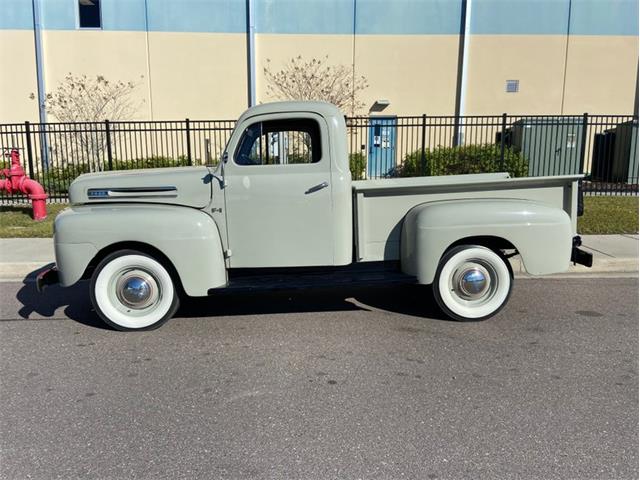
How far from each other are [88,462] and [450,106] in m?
18.0

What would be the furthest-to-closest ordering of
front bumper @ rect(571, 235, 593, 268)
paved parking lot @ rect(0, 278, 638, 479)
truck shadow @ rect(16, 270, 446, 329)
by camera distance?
truck shadow @ rect(16, 270, 446, 329) → front bumper @ rect(571, 235, 593, 268) → paved parking lot @ rect(0, 278, 638, 479)

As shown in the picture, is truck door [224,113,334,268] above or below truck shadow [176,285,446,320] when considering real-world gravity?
above

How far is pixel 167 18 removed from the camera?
17641mm

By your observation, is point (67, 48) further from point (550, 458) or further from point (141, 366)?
point (550, 458)

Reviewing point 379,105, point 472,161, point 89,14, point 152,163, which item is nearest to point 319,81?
point 379,105

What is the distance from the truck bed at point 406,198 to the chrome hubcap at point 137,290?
80.5 inches

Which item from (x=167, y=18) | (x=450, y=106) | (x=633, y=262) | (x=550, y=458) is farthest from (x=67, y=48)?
(x=550, y=458)

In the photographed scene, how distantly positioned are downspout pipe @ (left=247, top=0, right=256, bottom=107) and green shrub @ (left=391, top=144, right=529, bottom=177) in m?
6.79

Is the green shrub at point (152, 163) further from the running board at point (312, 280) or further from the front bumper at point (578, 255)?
the front bumper at point (578, 255)

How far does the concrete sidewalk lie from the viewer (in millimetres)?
6961

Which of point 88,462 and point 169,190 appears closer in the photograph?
point 88,462

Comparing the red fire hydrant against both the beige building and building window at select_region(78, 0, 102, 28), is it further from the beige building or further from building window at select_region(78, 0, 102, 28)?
building window at select_region(78, 0, 102, 28)

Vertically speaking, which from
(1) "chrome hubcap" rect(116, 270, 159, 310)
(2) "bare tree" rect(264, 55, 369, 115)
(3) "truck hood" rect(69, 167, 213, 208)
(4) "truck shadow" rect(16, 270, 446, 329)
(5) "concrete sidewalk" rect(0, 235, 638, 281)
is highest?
(2) "bare tree" rect(264, 55, 369, 115)

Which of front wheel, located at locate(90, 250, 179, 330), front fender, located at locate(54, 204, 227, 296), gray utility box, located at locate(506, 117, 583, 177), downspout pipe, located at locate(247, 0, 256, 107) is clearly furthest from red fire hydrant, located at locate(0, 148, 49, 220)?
gray utility box, located at locate(506, 117, 583, 177)
